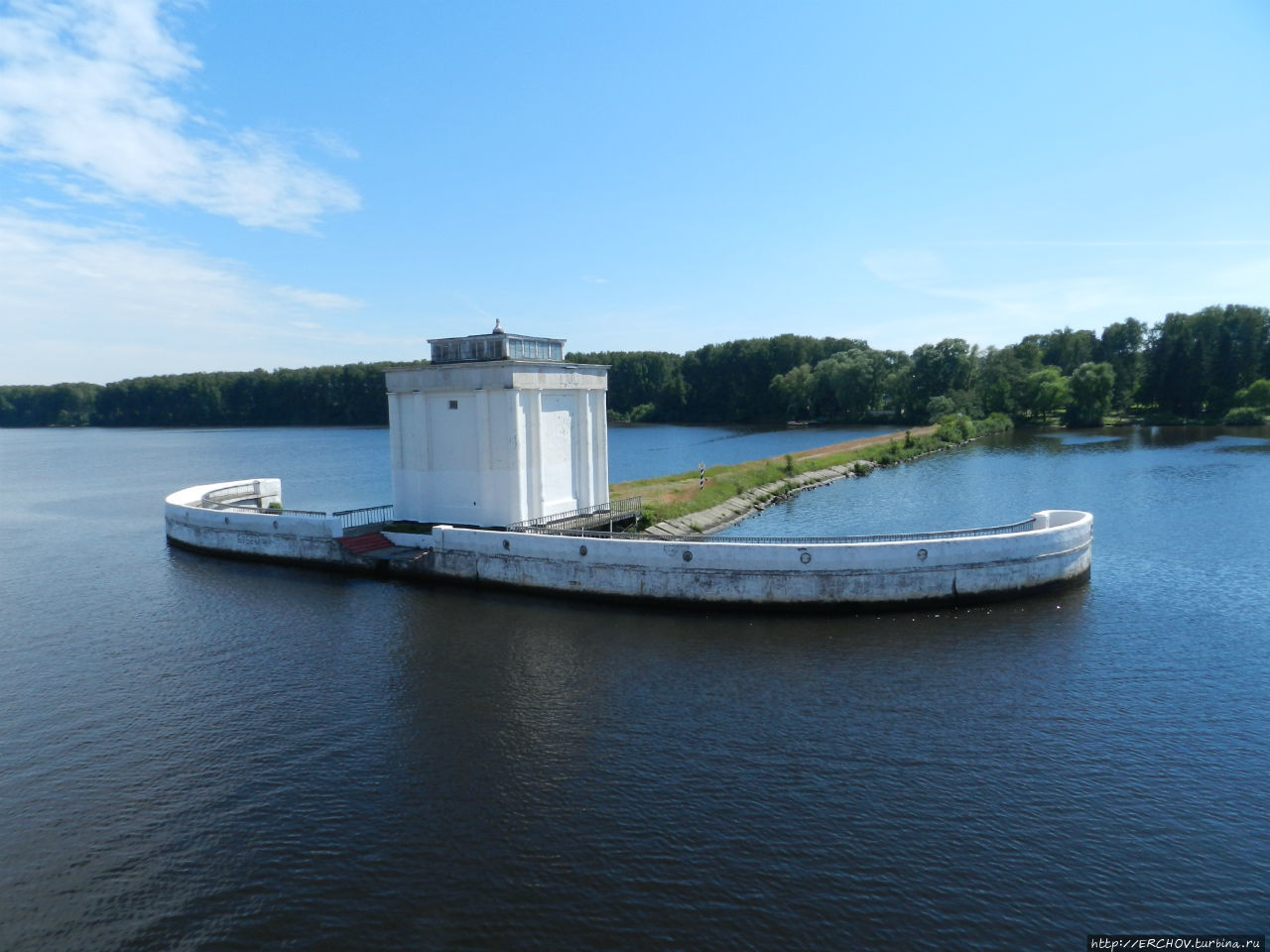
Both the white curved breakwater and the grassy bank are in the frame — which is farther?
the grassy bank

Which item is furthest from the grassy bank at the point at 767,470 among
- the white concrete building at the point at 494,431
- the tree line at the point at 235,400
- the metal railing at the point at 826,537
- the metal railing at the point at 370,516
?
the tree line at the point at 235,400


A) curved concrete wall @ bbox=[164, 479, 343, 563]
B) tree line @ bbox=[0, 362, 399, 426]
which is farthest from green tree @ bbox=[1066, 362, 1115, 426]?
tree line @ bbox=[0, 362, 399, 426]

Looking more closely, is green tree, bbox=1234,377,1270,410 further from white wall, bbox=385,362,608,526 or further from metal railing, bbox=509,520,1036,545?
white wall, bbox=385,362,608,526

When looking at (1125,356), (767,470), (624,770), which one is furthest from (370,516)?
(1125,356)

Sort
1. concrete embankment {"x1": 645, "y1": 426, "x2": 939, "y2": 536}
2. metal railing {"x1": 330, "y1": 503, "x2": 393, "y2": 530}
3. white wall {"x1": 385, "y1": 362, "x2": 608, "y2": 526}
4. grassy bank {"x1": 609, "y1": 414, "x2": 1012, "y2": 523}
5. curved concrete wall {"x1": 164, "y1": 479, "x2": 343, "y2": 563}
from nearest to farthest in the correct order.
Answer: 1. white wall {"x1": 385, "y1": 362, "x2": 608, "y2": 526}
2. curved concrete wall {"x1": 164, "y1": 479, "x2": 343, "y2": 563}
3. metal railing {"x1": 330, "y1": 503, "x2": 393, "y2": 530}
4. concrete embankment {"x1": 645, "y1": 426, "x2": 939, "y2": 536}
5. grassy bank {"x1": 609, "y1": 414, "x2": 1012, "y2": 523}

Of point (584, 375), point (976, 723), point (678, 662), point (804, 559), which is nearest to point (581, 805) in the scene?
point (678, 662)

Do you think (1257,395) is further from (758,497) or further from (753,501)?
(753,501)
